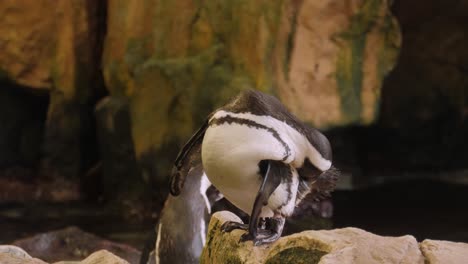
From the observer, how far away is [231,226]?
1.92m

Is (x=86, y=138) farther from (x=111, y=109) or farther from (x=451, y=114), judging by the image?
(x=451, y=114)

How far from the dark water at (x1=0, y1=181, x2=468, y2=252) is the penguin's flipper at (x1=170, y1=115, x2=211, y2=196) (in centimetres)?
214

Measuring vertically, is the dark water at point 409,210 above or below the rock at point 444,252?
below

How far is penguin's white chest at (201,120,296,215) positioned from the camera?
183cm

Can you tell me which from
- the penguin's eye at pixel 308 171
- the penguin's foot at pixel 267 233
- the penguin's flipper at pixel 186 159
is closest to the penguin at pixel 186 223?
the penguin's flipper at pixel 186 159

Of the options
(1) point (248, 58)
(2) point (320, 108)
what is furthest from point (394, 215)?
(1) point (248, 58)

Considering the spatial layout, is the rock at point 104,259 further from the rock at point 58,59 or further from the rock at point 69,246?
the rock at point 58,59

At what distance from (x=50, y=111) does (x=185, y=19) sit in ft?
4.70

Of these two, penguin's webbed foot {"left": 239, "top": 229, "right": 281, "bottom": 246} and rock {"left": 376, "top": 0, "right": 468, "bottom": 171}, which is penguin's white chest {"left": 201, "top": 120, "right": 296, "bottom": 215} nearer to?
penguin's webbed foot {"left": 239, "top": 229, "right": 281, "bottom": 246}

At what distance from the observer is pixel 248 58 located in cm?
459

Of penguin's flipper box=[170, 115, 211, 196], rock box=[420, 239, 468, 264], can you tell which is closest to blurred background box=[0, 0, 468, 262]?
penguin's flipper box=[170, 115, 211, 196]

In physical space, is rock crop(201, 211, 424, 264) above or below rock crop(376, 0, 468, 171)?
above

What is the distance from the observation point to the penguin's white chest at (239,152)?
1.83m

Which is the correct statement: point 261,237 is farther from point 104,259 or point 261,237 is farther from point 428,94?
point 428,94
